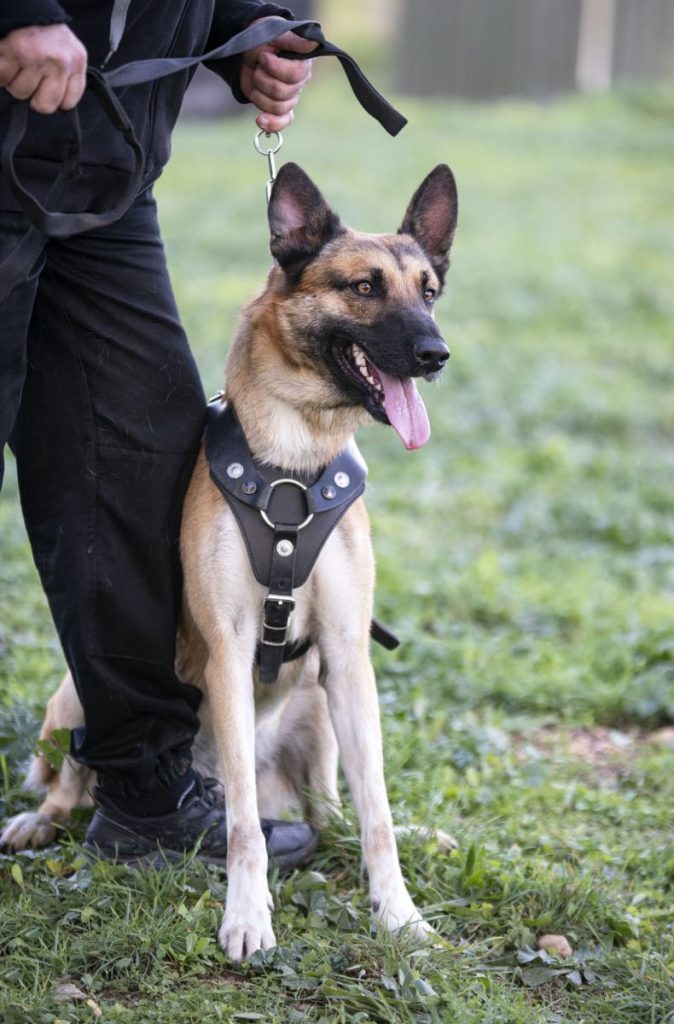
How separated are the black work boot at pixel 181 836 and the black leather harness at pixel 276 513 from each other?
42 centimetres

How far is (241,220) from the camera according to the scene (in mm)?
11883

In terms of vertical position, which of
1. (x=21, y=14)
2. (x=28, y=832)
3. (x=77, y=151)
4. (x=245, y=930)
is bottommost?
(x=28, y=832)

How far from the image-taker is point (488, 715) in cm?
409

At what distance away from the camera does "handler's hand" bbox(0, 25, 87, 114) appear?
204 centimetres

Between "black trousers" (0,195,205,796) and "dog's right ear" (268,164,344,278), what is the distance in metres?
0.33

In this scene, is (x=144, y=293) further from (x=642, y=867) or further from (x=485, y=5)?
(x=485, y=5)

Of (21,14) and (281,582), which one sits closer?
(21,14)

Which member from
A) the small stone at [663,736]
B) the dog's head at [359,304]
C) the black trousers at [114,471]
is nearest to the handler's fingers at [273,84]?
the dog's head at [359,304]

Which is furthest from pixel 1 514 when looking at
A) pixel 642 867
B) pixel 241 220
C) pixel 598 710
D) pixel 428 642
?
pixel 241 220

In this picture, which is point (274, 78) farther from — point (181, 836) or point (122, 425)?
point (181, 836)

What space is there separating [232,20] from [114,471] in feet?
Result: 3.51

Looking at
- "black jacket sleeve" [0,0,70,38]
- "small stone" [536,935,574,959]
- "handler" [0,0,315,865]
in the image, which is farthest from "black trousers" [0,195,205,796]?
"small stone" [536,935,574,959]

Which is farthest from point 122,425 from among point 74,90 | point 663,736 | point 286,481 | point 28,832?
point 663,736

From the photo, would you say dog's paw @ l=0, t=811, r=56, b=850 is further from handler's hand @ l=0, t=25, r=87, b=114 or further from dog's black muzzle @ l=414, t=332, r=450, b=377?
handler's hand @ l=0, t=25, r=87, b=114
